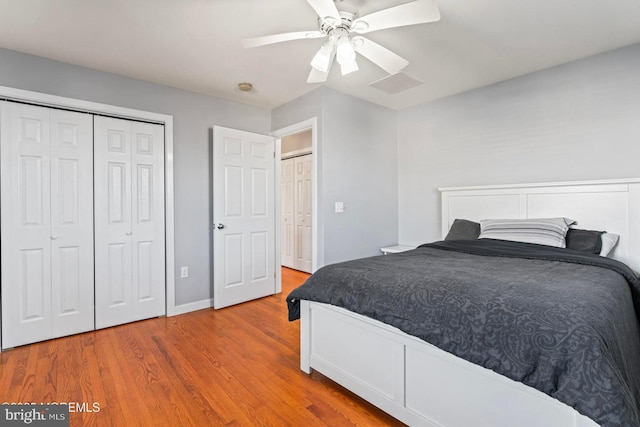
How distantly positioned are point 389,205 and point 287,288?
5.90 feet

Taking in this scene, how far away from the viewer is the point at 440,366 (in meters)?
1.41

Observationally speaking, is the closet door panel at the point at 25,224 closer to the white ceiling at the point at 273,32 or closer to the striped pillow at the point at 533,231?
the white ceiling at the point at 273,32

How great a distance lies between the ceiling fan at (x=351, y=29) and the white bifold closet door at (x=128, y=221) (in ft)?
5.98

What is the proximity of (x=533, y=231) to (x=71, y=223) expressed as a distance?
3995 millimetres

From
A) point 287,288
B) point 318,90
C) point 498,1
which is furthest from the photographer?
point 287,288

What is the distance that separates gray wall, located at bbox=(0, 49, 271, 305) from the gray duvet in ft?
5.83

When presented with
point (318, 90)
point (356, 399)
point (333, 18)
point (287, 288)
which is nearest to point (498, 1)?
point (333, 18)

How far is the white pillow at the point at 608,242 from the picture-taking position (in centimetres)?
241

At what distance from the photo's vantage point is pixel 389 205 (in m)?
4.05

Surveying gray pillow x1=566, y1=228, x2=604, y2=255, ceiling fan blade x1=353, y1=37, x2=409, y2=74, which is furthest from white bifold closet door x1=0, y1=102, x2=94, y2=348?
gray pillow x1=566, y1=228, x2=604, y2=255

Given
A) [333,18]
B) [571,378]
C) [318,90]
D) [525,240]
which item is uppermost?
[318,90]

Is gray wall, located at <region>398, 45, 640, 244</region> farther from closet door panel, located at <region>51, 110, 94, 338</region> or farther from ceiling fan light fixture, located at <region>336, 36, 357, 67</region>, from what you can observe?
closet door panel, located at <region>51, 110, 94, 338</region>

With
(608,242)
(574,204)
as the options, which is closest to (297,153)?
(574,204)

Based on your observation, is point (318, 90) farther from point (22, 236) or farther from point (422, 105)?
point (22, 236)
